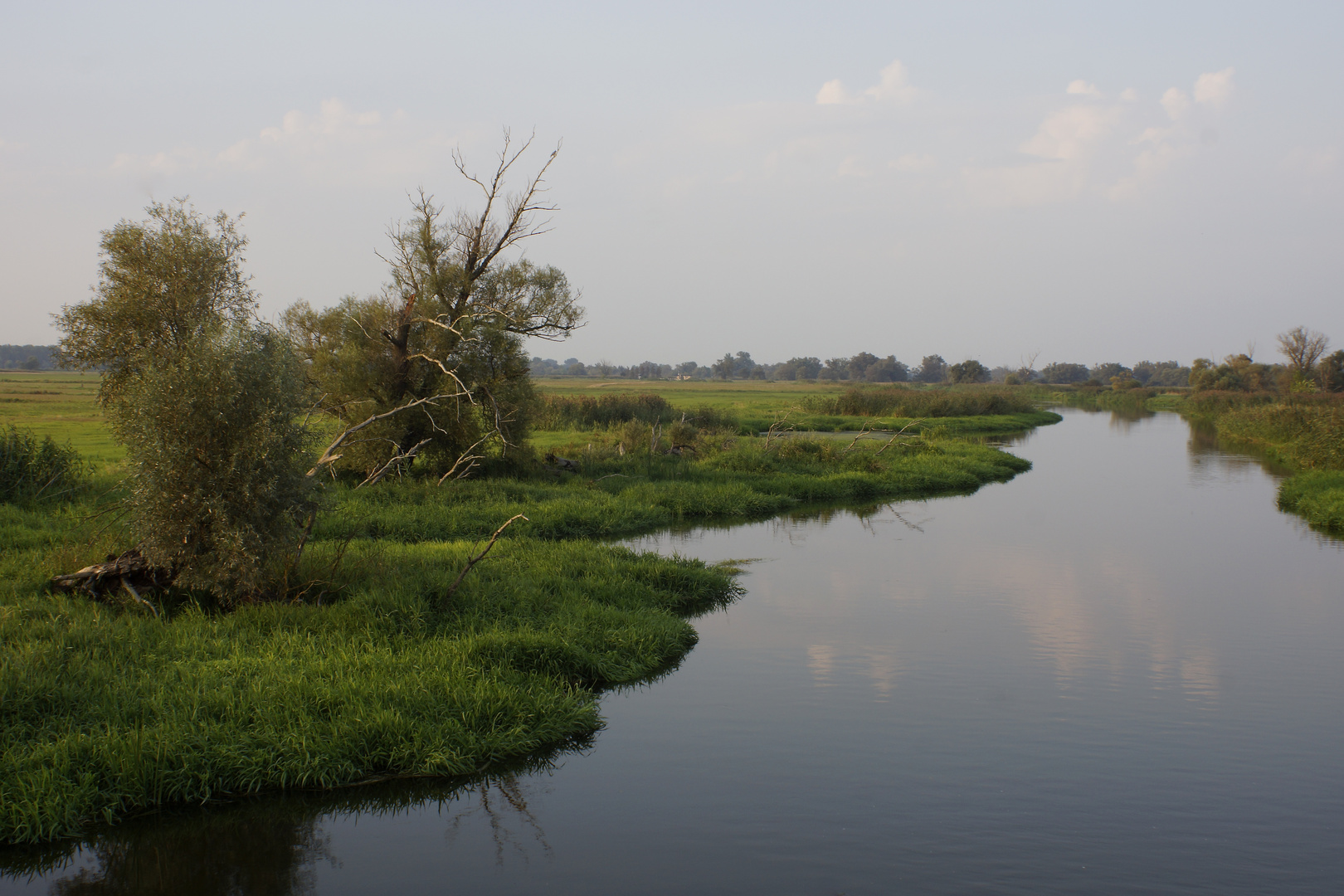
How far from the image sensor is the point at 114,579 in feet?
30.2

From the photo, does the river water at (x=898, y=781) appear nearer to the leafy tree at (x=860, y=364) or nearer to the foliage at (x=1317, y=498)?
the foliage at (x=1317, y=498)

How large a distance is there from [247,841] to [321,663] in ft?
6.22

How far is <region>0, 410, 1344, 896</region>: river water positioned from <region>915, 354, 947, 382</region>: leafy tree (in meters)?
177

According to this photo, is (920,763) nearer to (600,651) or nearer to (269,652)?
(600,651)

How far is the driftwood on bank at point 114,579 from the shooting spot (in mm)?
9102

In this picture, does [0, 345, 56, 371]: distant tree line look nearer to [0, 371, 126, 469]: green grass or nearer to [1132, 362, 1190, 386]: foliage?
[0, 371, 126, 469]: green grass

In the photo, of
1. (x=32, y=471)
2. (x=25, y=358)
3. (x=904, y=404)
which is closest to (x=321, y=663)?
(x=32, y=471)

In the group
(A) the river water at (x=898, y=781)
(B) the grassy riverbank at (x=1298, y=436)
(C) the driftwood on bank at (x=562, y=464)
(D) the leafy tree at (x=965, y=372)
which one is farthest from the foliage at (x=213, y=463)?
(D) the leafy tree at (x=965, y=372)

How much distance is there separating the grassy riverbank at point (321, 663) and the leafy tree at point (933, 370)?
180 meters

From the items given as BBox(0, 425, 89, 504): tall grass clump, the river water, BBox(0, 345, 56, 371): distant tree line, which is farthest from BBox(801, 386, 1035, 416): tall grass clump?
BBox(0, 345, 56, 371): distant tree line

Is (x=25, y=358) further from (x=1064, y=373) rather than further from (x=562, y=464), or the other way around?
(x=1064, y=373)

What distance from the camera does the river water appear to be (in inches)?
226

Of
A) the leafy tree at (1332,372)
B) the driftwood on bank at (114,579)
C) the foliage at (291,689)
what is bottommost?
the foliage at (291,689)

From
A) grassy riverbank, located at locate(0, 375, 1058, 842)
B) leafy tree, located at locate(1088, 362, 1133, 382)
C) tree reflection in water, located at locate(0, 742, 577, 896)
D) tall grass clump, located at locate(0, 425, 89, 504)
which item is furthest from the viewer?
leafy tree, located at locate(1088, 362, 1133, 382)
